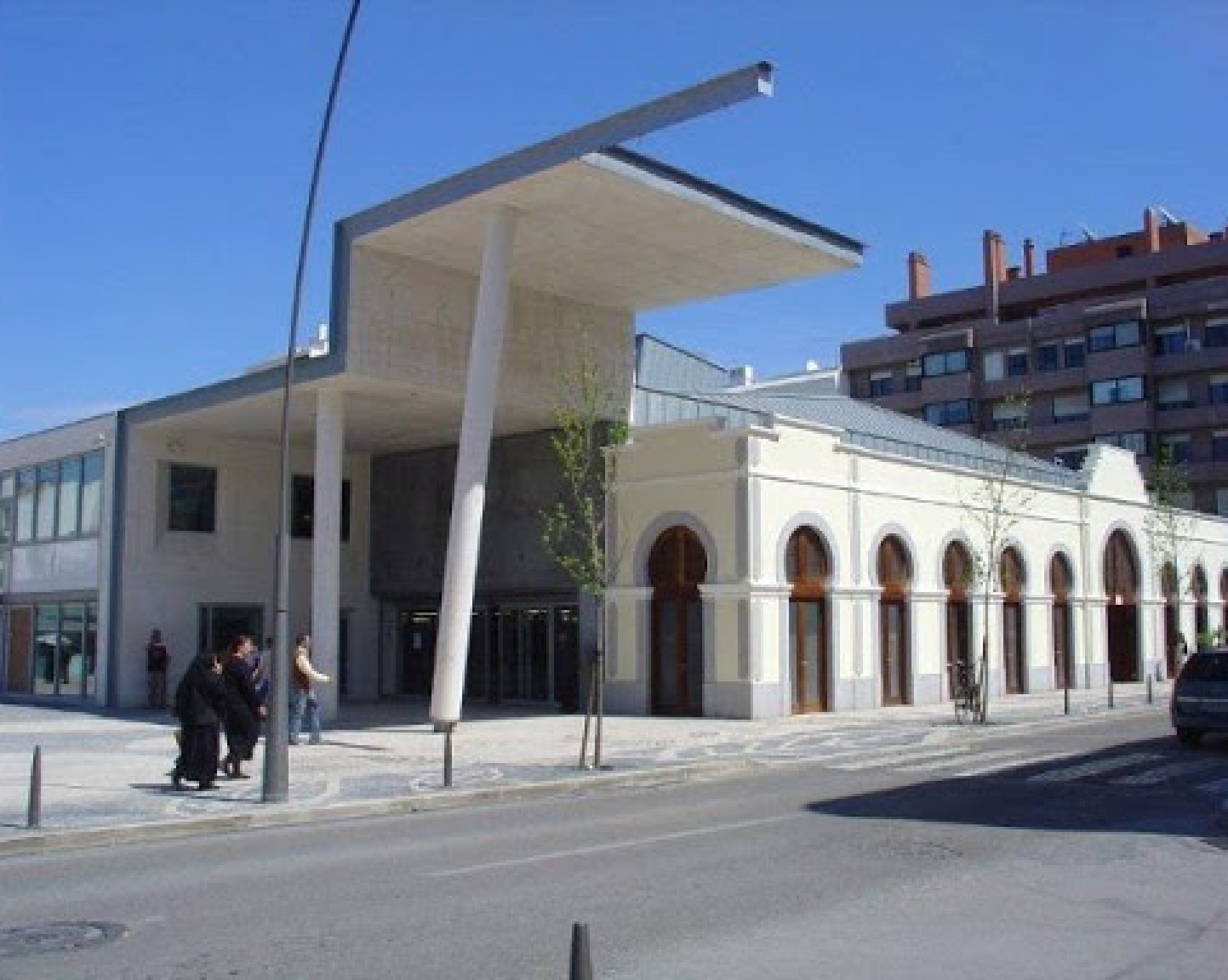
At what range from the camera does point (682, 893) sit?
30.0 feet

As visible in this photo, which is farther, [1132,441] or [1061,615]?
[1132,441]

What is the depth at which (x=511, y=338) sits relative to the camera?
2792 centimetres

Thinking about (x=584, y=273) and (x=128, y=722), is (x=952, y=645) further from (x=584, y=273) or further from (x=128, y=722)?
(x=128, y=722)

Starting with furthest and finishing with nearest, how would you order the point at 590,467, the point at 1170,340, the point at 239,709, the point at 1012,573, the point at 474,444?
the point at 1170,340 → the point at 1012,573 → the point at 590,467 → the point at 474,444 → the point at 239,709

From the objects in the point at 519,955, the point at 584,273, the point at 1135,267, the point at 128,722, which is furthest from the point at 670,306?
the point at 1135,267

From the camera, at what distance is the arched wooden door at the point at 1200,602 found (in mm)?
46469

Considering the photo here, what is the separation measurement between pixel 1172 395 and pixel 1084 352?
17.8ft

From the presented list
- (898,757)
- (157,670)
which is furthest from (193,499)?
(898,757)

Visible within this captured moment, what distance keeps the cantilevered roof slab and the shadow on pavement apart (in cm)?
1115

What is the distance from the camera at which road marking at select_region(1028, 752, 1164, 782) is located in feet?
53.6

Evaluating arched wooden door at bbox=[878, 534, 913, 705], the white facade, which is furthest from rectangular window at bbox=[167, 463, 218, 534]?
arched wooden door at bbox=[878, 534, 913, 705]

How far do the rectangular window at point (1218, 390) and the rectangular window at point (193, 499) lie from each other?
55.3 metres

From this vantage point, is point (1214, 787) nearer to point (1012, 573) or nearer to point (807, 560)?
point (807, 560)

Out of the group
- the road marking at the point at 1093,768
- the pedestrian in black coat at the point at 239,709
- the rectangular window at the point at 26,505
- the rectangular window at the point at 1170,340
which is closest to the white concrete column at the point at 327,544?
the pedestrian in black coat at the point at 239,709
